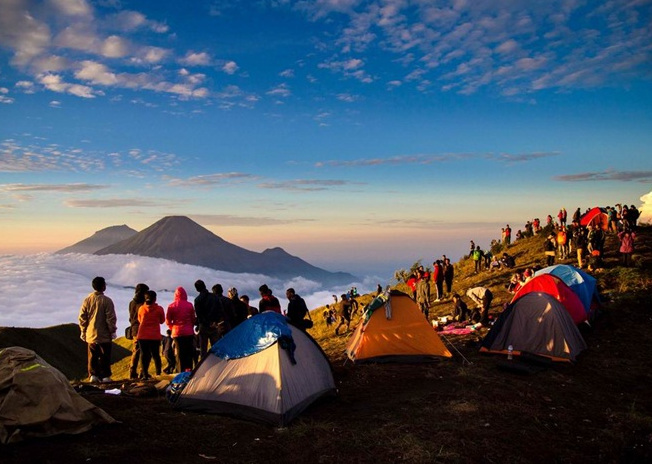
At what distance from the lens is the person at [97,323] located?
1030 cm

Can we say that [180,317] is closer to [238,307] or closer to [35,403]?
[238,307]

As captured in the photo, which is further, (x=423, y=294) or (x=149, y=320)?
(x=423, y=294)

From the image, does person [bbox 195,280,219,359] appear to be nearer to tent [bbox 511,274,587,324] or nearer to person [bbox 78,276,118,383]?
person [bbox 78,276,118,383]

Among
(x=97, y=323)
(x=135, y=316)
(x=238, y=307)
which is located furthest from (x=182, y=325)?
(x=238, y=307)

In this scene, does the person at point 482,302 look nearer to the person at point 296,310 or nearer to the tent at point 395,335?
the tent at point 395,335

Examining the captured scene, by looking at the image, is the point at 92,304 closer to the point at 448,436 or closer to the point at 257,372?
the point at 257,372

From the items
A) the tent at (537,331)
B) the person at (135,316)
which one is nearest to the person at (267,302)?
the person at (135,316)

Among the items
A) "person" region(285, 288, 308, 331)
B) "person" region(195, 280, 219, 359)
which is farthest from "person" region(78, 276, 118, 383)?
"person" region(285, 288, 308, 331)

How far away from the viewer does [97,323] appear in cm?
1031

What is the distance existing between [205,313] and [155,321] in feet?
4.04

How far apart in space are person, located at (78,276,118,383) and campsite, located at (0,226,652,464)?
0.91 meters

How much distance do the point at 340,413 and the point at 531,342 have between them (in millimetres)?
6981

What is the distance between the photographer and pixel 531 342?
1312cm

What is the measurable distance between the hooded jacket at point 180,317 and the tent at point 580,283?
12102mm
